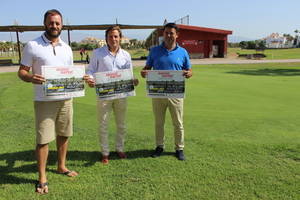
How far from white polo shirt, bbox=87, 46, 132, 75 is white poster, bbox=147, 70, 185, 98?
47cm

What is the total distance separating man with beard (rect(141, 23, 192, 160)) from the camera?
409cm

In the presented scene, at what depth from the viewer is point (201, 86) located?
11.1 m

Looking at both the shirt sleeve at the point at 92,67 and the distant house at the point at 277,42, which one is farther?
the distant house at the point at 277,42

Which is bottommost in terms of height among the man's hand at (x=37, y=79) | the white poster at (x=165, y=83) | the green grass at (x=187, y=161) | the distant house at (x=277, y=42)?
the green grass at (x=187, y=161)

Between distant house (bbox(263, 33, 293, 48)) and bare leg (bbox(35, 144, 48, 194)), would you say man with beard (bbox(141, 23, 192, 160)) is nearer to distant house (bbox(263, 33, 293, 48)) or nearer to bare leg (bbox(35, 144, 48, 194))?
bare leg (bbox(35, 144, 48, 194))

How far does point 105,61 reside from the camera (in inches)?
155

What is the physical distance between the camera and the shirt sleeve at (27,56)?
10.3 feet

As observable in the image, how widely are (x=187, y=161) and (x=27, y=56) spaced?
269 centimetres

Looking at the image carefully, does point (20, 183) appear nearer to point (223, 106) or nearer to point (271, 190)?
point (271, 190)

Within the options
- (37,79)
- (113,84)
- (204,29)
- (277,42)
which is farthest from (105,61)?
(277,42)

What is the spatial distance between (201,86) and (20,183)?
857cm

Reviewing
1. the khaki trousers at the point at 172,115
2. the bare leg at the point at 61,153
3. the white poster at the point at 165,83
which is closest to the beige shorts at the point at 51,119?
the bare leg at the point at 61,153

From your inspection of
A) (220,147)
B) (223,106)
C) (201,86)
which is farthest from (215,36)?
(220,147)

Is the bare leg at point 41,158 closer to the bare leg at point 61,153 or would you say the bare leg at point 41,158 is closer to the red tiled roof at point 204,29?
the bare leg at point 61,153
